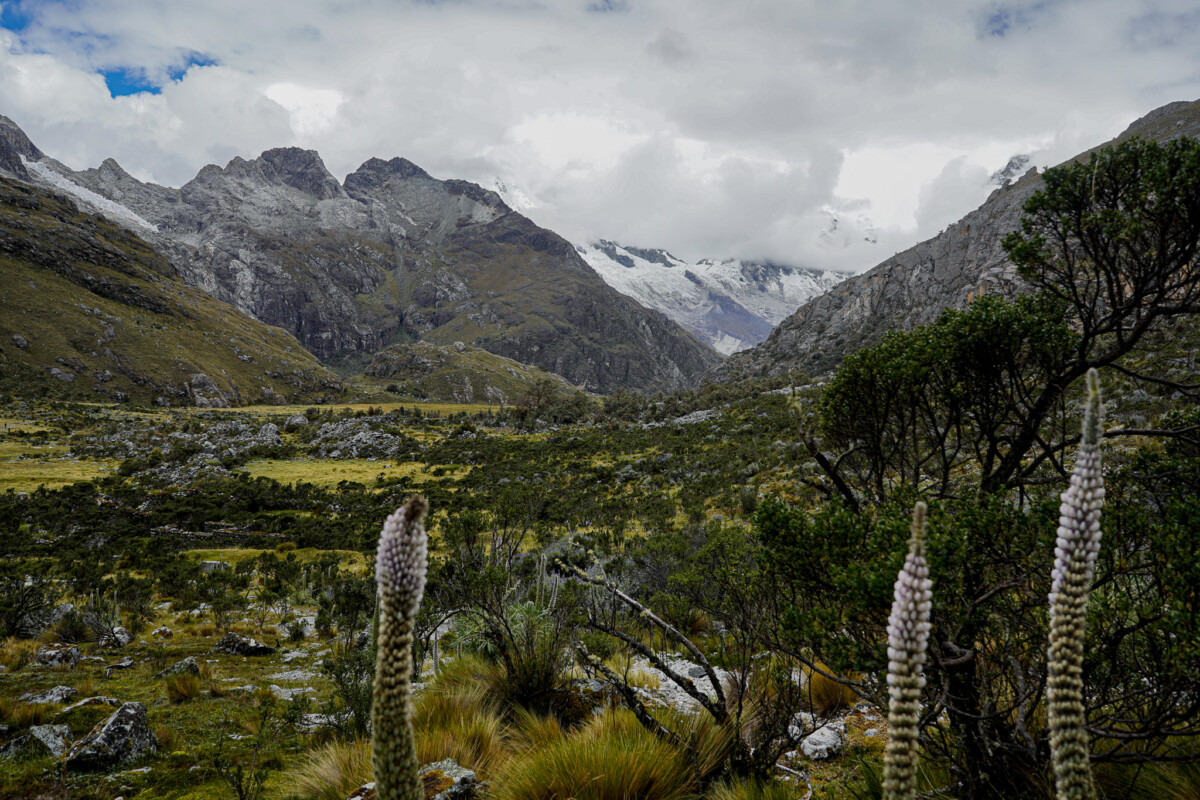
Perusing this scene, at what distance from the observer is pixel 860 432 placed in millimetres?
7477

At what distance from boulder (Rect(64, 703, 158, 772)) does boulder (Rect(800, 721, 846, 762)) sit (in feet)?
24.5

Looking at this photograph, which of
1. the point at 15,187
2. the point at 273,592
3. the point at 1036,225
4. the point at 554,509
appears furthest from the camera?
the point at 15,187

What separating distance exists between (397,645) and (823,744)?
223 inches

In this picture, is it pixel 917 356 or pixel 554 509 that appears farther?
pixel 554 509

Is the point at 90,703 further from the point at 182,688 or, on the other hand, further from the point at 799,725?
the point at 799,725

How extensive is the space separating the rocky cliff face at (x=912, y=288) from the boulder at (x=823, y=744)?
8426cm

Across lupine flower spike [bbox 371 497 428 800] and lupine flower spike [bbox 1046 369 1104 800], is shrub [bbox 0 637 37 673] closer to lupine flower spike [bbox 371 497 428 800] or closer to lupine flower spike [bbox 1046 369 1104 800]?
lupine flower spike [bbox 371 497 428 800]

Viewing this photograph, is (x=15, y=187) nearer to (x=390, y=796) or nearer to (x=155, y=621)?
(x=155, y=621)

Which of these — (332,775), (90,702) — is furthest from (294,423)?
(332,775)

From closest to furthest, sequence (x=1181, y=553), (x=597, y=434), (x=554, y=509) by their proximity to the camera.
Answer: (x=1181, y=553), (x=554, y=509), (x=597, y=434)

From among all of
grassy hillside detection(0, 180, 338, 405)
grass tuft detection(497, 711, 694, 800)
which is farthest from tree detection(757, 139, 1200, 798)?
grassy hillside detection(0, 180, 338, 405)

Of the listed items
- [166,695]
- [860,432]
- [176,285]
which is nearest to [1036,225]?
[860,432]

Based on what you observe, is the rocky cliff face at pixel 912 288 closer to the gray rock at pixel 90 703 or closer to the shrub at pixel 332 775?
the shrub at pixel 332 775

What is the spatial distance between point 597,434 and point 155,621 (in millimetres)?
43334
